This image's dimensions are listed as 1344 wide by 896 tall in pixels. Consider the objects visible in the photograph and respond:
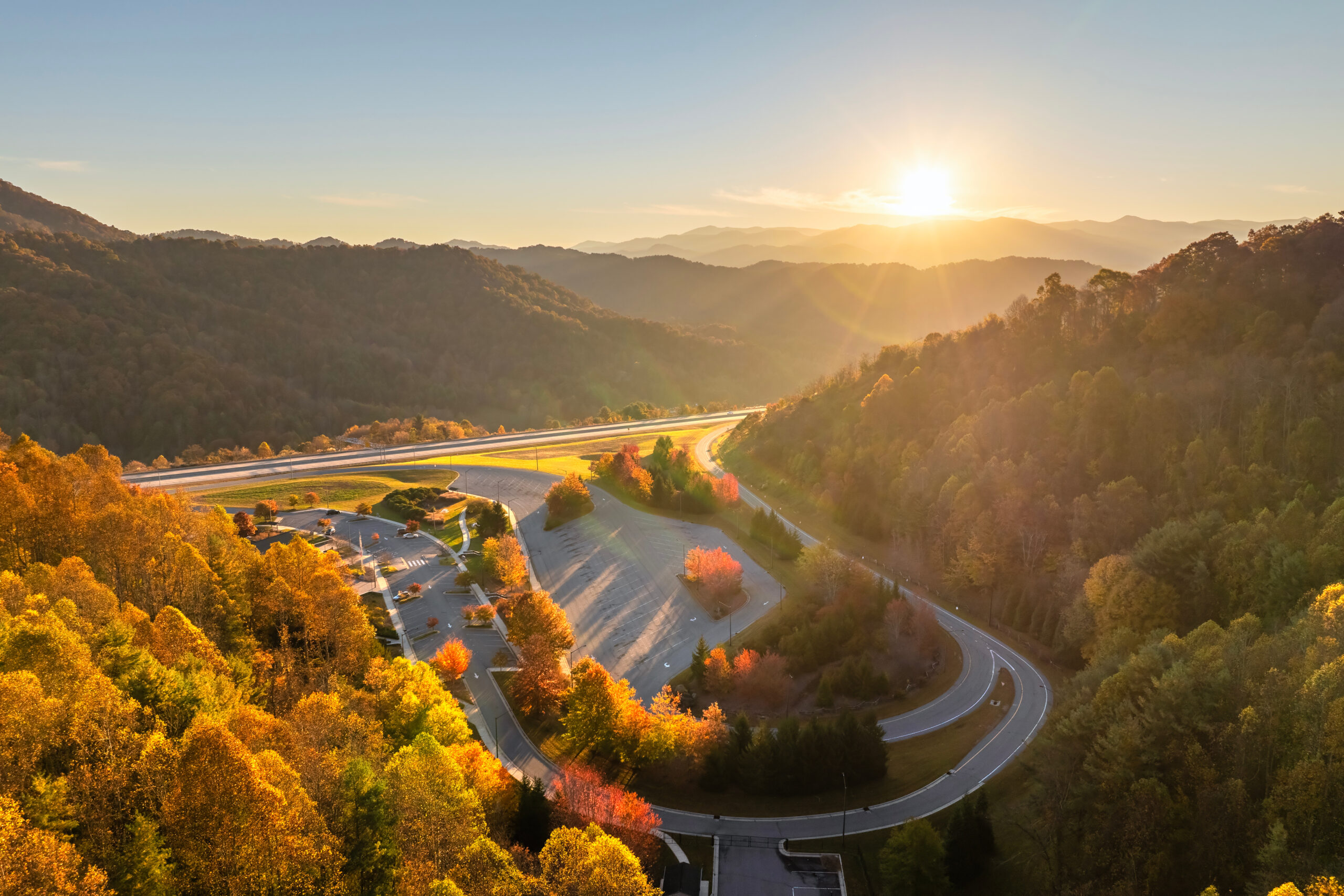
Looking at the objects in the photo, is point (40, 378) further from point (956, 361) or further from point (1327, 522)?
point (1327, 522)

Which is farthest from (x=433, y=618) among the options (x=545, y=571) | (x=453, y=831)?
(x=453, y=831)

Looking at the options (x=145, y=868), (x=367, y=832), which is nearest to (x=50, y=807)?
(x=145, y=868)

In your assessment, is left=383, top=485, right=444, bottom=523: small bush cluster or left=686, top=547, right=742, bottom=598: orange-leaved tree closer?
left=686, top=547, right=742, bottom=598: orange-leaved tree

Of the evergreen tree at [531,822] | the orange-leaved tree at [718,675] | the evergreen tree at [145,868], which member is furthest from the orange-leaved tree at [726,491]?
the evergreen tree at [145,868]

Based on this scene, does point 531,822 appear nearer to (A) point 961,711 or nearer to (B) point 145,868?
(B) point 145,868

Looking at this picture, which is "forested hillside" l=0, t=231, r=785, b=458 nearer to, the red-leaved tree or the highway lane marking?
the red-leaved tree

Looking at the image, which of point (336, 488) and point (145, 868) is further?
point (336, 488)

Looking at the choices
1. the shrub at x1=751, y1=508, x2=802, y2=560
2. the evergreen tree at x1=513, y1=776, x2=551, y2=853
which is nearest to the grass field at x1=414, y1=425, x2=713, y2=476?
the shrub at x1=751, y1=508, x2=802, y2=560
